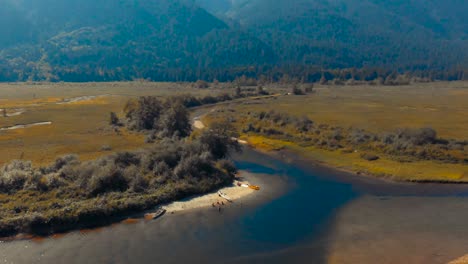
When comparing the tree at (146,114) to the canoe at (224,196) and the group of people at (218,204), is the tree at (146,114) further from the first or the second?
the group of people at (218,204)

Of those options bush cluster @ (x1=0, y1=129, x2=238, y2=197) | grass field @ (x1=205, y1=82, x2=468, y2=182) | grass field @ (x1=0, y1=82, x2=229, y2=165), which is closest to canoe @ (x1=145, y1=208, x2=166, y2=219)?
bush cluster @ (x1=0, y1=129, x2=238, y2=197)

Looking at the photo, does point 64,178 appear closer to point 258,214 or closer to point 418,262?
point 258,214

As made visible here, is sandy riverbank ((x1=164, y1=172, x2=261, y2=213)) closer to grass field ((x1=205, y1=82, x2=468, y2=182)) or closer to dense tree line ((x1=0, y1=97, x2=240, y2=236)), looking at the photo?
dense tree line ((x1=0, y1=97, x2=240, y2=236))

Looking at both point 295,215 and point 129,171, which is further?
point 129,171

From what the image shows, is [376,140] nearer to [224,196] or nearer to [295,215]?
[295,215]

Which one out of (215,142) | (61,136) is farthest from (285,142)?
(61,136)
